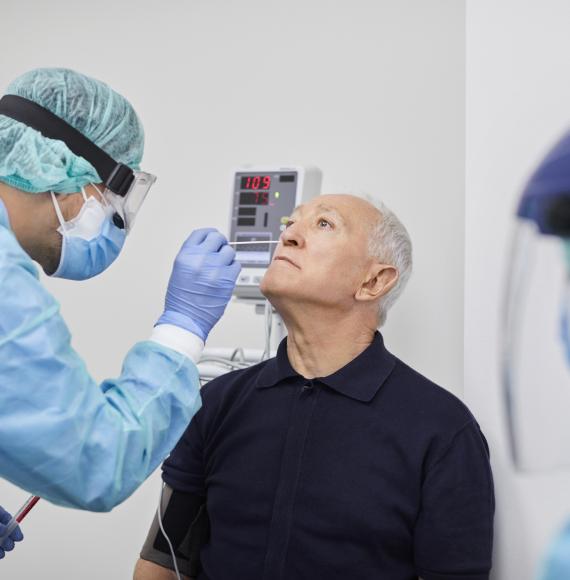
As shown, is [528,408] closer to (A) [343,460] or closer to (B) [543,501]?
(B) [543,501]

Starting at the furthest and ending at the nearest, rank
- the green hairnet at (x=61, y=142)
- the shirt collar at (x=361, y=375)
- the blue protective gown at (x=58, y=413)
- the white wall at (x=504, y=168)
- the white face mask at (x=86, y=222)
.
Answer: the shirt collar at (x=361, y=375)
the white face mask at (x=86, y=222)
the green hairnet at (x=61, y=142)
the white wall at (x=504, y=168)
the blue protective gown at (x=58, y=413)

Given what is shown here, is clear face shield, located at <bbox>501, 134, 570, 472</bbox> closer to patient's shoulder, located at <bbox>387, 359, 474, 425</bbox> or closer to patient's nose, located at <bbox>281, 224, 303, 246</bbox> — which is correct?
patient's shoulder, located at <bbox>387, 359, 474, 425</bbox>

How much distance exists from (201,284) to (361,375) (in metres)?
0.41

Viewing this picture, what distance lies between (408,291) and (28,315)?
1.32 metres

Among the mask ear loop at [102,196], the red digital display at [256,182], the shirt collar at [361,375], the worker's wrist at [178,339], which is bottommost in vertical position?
the shirt collar at [361,375]

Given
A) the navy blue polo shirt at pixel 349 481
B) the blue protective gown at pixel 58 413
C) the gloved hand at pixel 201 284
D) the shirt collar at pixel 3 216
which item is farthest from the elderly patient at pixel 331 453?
the shirt collar at pixel 3 216

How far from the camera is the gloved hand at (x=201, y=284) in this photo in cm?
127

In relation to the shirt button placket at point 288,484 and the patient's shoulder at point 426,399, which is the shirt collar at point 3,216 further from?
the patient's shoulder at point 426,399

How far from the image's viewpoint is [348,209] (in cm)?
162

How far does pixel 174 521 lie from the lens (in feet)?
5.25

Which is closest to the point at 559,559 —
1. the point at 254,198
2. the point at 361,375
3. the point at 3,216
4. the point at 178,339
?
the point at 178,339

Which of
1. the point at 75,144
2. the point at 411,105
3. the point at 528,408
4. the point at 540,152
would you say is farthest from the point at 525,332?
the point at 411,105

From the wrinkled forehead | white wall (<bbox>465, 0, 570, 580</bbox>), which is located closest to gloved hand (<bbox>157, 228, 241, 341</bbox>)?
the wrinkled forehead

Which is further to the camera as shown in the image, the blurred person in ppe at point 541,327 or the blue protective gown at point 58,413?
the blue protective gown at point 58,413
